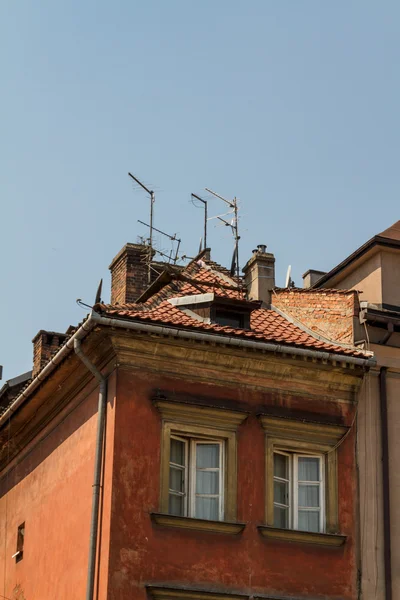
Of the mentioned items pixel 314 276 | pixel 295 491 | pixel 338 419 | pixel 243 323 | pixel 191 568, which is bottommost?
pixel 191 568

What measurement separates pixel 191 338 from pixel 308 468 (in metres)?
3.13

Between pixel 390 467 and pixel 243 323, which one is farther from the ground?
pixel 243 323

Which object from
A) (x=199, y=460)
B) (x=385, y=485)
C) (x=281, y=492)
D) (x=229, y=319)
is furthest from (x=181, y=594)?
(x=229, y=319)

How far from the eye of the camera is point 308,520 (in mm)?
21047

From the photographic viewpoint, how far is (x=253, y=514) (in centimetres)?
2056

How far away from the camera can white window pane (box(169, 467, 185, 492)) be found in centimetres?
2036

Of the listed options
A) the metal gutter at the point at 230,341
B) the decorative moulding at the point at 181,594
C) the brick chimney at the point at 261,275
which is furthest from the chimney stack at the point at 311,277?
the decorative moulding at the point at 181,594

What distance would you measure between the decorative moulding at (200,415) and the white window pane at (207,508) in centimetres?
124

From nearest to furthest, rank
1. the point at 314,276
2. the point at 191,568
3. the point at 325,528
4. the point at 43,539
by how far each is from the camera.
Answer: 1. the point at 191,568
2. the point at 325,528
3. the point at 43,539
4. the point at 314,276

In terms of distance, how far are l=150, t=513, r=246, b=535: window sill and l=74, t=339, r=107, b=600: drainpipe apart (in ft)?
3.15

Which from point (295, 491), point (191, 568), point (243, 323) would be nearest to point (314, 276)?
point (243, 323)

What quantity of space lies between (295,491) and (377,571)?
6.25 feet

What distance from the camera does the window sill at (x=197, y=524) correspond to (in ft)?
64.6

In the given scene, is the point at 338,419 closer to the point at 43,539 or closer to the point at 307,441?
the point at 307,441
